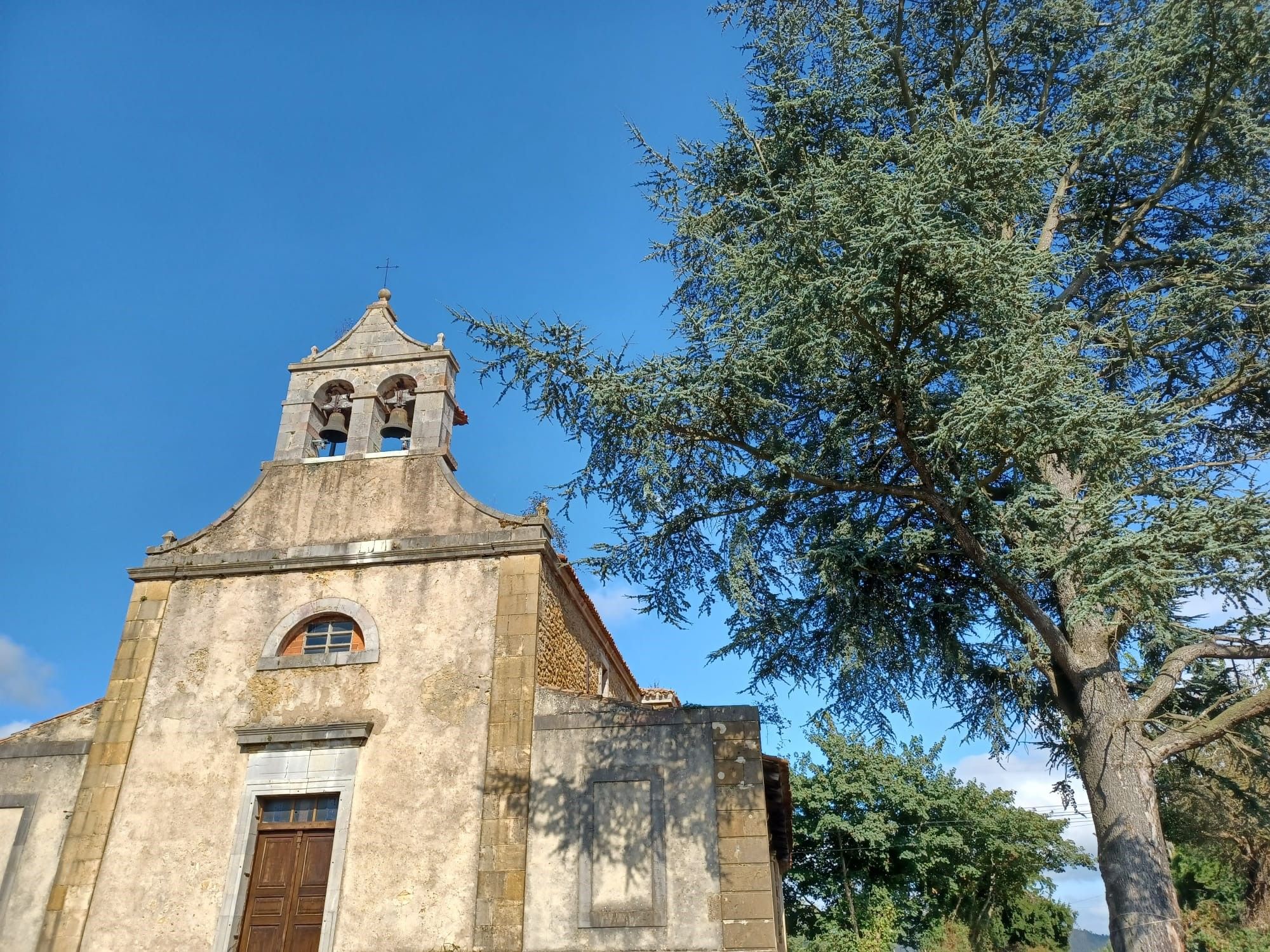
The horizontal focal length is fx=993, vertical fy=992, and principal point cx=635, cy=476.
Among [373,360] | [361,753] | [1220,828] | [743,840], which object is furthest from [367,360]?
[1220,828]

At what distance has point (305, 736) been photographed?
38.2ft

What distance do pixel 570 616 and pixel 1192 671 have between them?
306 inches

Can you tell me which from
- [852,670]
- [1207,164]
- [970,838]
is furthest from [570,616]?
[970,838]

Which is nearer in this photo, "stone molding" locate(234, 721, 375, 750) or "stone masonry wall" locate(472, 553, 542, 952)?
"stone masonry wall" locate(472, 553, 542, 952)

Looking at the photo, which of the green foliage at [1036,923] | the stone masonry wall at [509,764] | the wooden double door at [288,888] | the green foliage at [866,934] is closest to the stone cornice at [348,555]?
the stone masonry wall at [509,764]

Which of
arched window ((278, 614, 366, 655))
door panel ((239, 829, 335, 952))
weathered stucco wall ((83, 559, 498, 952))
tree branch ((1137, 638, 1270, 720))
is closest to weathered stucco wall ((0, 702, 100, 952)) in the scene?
weathered stucco wall ((83, 559, 498, 952))

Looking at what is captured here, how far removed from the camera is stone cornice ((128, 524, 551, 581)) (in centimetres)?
1255

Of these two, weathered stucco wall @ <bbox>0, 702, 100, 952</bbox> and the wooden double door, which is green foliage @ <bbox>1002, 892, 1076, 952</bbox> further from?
weathered stucco wall @ <bbox>0, 702, 100, 952</bbox>

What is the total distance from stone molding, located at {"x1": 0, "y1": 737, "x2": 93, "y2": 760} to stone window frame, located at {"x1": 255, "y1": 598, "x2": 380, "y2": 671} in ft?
7.62

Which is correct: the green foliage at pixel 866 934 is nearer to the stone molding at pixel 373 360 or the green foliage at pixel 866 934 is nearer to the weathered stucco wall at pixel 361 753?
the weathered stucco wall at pixel 361 753

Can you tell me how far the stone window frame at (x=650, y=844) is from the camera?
10.4m

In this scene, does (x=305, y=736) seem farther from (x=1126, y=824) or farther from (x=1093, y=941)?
(x=1093, y=941)

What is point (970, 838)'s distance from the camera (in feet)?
93.1

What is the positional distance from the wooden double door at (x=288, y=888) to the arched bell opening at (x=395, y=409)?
17.5 feet
